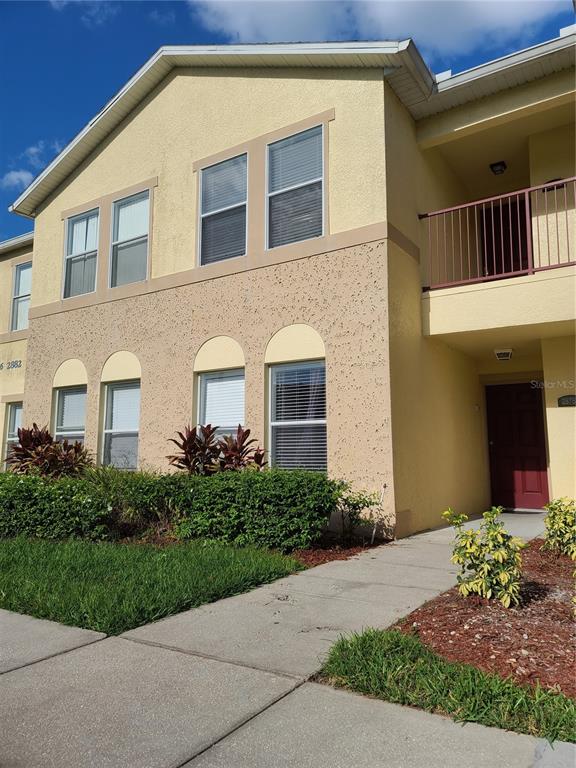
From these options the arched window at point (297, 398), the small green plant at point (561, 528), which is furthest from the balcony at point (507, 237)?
the small green plant at point (561, 528)

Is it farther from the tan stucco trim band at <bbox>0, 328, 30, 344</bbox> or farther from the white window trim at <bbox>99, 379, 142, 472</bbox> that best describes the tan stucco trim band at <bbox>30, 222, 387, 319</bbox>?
the tan stucco trim band at <bbox>0, 328, 30, 344</bbox>

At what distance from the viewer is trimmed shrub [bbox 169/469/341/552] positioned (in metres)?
7.30

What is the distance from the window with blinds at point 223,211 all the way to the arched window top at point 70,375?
374 centimetres

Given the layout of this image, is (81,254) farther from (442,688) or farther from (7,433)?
(442,688)

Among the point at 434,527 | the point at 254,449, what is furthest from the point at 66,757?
the point at 434,527

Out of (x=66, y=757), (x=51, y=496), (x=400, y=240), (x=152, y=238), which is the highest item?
(x=152, y=238)

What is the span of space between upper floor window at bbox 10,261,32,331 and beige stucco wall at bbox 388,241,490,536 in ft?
36.1

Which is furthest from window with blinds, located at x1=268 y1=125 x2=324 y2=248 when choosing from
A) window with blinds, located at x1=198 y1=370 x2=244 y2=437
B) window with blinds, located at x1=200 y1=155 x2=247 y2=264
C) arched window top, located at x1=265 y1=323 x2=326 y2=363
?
window with blinds, located at x1=198 y1=370 x2=244 y2=437

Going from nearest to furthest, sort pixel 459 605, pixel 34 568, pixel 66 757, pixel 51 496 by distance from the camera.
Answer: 1. pixel 66 757
2. pixel 459 605
3. pixel 34 568
4. pixel 51 496

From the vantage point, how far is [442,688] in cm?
318

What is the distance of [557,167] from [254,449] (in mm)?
6844

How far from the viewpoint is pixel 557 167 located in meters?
9.77

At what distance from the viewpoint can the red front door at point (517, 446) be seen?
11055 mm

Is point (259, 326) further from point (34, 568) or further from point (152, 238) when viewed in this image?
point (34, 568)
